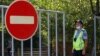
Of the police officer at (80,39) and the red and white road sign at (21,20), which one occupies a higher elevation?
the red and white road sign at (21,20)

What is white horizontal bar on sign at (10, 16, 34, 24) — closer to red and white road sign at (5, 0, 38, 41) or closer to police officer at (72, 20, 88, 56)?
red and white road sign at (5, 0, 38, 41)

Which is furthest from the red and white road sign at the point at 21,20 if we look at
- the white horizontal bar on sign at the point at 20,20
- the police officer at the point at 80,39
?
the police officer at the point at 80,39

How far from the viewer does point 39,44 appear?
1266 cm

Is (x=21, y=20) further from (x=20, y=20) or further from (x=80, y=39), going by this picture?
(x=80, y=39)

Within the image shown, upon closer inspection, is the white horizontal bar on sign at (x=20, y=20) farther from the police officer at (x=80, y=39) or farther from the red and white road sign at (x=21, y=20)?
the police officer at (x=80, y=39)

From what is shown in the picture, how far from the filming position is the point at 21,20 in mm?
8852

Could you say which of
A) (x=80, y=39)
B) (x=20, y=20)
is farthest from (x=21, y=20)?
A: (x=80, y=39)

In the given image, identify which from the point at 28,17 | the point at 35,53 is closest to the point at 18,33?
the point at 28,17

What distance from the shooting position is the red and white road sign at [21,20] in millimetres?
8797

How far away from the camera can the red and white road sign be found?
880 centimetres

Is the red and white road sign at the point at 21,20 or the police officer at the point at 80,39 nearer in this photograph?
the red and white road sign at the point at 21,20

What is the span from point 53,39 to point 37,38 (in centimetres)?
89

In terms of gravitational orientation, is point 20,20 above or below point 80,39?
above

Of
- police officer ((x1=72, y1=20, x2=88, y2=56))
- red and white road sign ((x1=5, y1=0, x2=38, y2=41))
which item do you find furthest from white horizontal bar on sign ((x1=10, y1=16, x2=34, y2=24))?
police officer ((x1=72, y1=20, x2=88, y2=56))
